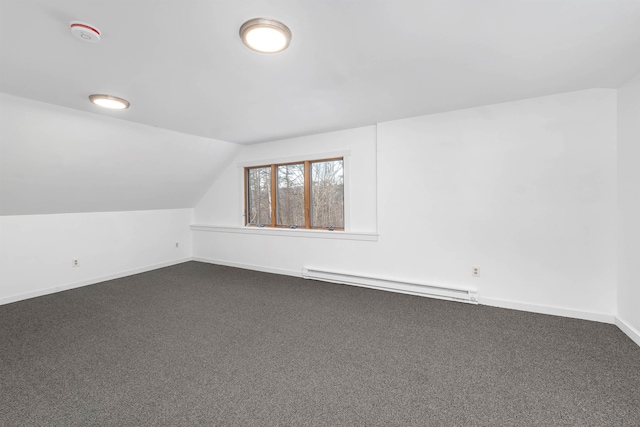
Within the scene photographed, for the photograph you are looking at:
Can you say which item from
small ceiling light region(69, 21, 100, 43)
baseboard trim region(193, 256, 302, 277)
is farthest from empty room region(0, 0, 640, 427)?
baseboard trim region(193, 256, 302, 277)

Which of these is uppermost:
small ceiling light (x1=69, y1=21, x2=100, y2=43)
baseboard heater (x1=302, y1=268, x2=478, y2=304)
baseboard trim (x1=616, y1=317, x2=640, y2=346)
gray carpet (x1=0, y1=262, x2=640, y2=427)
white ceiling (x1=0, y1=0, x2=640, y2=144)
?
white ceiling (x1=0, y1=0, x2=640, y2=144)

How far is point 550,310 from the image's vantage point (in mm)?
2939

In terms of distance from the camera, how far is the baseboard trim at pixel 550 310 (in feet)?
8.99

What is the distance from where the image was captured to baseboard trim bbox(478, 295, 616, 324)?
2.74m

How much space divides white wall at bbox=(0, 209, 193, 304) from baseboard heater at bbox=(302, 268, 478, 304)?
9.35 ft

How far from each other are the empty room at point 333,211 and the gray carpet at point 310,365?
0.02m

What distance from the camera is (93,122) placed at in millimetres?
3150

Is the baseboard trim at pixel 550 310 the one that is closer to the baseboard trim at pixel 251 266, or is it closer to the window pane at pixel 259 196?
the baseboard trim at pixel 251 266

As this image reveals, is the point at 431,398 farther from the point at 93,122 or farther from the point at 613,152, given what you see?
the point at 93,122

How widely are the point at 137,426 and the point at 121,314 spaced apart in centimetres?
193

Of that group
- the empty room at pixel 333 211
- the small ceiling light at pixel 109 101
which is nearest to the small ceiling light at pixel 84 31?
the empty room at pixel 333 211

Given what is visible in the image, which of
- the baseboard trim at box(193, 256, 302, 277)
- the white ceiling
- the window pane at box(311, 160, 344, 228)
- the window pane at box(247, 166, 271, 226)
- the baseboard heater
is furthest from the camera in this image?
the window pane at box(247, 166, 271, 226)

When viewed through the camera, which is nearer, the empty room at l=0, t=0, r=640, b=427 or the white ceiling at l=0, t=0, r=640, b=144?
the white ceiling at l=0, t=0, r=640, b=144

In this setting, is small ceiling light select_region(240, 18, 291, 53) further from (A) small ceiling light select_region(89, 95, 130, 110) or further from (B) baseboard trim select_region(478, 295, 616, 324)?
(B) baseboard trim select_region(478, 295, 616, 324)
